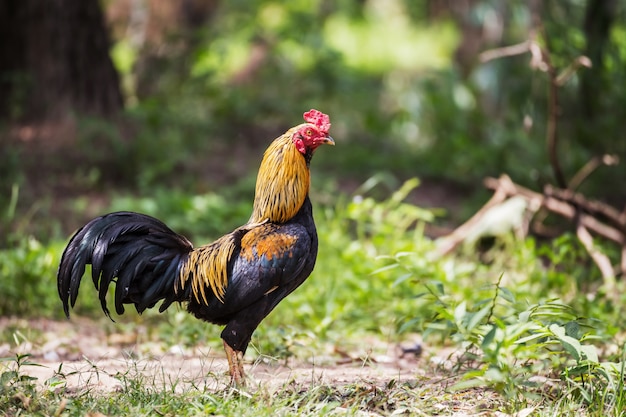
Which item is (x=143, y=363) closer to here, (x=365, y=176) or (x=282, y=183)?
(x=282, y=183)

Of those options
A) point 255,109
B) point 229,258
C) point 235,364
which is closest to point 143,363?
point 235,364

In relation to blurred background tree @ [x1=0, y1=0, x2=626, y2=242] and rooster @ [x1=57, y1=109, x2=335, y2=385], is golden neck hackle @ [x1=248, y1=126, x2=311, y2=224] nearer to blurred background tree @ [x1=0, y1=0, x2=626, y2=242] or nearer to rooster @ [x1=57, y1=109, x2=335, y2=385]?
rooster @ [x1=57, y1=109, x2=335, y2=385]

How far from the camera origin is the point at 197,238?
22.6 feet

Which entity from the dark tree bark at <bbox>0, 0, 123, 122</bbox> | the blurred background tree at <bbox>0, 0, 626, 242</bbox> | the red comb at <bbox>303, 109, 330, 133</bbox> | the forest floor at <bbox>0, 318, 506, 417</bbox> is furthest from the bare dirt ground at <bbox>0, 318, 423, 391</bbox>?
the dark tree bark at <bbox>0, 0, 123, 122</bbox>

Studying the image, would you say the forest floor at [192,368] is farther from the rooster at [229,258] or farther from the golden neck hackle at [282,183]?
the golden neck hackle at [282,183]

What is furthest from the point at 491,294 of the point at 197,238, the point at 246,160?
the point at 246,160

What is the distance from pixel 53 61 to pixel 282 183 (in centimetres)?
561

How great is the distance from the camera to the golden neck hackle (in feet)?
13.0

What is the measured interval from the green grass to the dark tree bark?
1656mm

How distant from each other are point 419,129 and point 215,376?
24.1 feet

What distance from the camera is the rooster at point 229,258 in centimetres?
378

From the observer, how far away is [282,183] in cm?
397

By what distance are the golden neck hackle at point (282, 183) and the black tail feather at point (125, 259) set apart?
49 centimetres

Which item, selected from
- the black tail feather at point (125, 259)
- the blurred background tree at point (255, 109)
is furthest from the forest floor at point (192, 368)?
the blurred background tree at point (255, 109)
